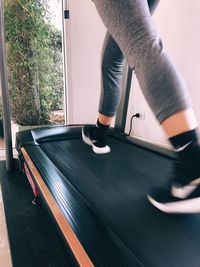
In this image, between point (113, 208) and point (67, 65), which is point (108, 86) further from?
point (67, 65)

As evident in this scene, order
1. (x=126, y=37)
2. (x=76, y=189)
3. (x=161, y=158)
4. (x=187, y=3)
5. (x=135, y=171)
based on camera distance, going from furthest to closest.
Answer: (x=187, y=3), (x=161, y=158), (x=135, y=171), (x=76, y=189), (x=126, y=37)

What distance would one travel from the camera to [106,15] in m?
0.75

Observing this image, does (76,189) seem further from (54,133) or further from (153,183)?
(54,133)

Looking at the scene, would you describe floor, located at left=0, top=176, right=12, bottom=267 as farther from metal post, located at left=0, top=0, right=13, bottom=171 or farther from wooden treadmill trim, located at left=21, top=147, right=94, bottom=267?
metal post, located at left=0, top=0, right=13, bottom=171

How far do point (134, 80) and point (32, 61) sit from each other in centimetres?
114

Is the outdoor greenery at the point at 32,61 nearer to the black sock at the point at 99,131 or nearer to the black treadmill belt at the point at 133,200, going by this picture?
the black treadmill belt at the point at 133,200

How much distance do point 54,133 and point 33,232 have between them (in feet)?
3.34

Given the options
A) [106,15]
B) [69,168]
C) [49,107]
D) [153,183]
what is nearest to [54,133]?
[69,168]

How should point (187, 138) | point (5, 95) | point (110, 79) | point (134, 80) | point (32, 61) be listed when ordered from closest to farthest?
point (187, 138)
point (110, 79)
point (5, 95)
point (134, 80)
point (32, 61)

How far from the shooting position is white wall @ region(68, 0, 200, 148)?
5.51 feet

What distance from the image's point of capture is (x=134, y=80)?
7.57 ft

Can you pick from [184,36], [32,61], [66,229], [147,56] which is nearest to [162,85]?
[147,56]

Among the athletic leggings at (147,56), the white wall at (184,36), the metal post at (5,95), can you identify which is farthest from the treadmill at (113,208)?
the white wall at (184,36)

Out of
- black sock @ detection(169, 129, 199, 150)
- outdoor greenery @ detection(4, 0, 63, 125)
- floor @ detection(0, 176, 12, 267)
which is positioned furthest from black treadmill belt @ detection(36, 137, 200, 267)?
outdoor greenery @ detection(4, 0, 63, 125)
